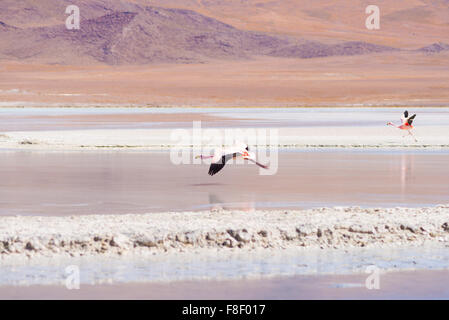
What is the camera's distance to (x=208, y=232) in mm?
9773

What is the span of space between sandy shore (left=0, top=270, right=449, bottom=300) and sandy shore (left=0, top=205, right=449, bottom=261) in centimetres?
132

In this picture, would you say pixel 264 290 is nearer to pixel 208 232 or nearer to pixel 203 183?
pixel 208 232

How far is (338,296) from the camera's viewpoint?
760 centimetres

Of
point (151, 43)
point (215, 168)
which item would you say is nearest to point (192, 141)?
point (215, 168)

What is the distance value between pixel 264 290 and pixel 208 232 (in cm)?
205

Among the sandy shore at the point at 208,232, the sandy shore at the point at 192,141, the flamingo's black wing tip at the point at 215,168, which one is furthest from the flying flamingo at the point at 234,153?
the sandy shore at the point at 192,141

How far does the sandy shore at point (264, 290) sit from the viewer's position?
7.58 meters

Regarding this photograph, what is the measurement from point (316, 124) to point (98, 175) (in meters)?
18.5

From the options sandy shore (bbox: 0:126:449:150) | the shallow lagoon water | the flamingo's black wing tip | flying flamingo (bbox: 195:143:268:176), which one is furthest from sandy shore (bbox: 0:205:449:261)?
sandy shore (bbox: 0:126:449:150)

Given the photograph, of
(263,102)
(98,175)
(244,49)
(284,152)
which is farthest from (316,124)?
(244,49)

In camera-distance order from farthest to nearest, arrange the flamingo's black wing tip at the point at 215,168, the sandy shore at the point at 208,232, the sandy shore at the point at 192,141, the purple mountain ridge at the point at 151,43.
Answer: the purple mountain ridge at the point at 151,43, the sandy shore at the point at 192,141, the flamingo's black wing tip at the point at 215,168, the sandy shore at the point at 208,232

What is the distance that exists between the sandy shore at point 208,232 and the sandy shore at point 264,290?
4.35 feet

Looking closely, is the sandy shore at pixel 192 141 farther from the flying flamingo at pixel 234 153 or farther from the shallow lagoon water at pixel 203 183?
the flying flamingo at pixel 234 153

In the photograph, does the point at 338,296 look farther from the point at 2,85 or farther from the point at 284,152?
the point at 2,85
